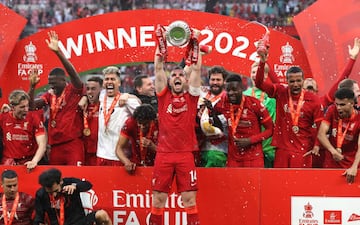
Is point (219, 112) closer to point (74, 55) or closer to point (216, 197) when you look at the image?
point (216, 197)

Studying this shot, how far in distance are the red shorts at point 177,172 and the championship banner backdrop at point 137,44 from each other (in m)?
2.91

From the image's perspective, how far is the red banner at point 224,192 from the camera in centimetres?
902

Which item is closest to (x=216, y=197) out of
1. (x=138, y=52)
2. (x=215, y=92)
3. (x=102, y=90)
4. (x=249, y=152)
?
(x=249, y=152)

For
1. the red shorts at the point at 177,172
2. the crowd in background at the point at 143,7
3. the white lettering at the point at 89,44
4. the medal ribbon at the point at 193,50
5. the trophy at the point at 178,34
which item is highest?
the crowd in background at the point at 143,7

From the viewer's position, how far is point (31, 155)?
995cm

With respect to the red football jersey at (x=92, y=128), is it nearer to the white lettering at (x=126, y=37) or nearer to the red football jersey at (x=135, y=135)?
the red football jersey at (x=135, y=135)

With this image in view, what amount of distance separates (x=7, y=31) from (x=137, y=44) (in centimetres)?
184

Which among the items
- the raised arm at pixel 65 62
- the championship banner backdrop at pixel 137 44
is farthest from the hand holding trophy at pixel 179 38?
the championship banner backdrop at pixel 137 44

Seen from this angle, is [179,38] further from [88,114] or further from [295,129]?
[88,114]

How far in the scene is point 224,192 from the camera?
922cm

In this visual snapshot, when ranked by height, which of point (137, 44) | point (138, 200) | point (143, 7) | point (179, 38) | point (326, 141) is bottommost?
point (138, 200)

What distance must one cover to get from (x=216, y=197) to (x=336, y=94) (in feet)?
5.72

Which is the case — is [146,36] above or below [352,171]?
above

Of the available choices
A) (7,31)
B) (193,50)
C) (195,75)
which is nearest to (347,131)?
(195,75)
